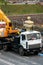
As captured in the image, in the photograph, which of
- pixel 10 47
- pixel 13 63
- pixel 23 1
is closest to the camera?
pixel 13 63

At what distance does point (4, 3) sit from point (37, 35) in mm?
36866

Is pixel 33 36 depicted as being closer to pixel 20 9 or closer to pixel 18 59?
pixel 18 59

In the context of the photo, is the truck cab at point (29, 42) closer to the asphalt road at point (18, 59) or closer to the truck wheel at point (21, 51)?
the truck wheel at point (21, 51)

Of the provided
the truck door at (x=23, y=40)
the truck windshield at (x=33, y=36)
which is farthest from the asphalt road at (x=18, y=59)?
the truck windshield at (x=33, y=36)

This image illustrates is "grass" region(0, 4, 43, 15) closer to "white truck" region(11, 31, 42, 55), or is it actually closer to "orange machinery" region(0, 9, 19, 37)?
"orange machinery" region(0, 9, 19, 37)

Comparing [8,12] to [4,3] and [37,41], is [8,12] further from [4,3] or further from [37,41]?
[37,41]

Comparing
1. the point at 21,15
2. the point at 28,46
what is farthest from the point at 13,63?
the point at 21,15

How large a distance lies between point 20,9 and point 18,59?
35768mm

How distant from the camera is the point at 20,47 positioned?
1240 inches

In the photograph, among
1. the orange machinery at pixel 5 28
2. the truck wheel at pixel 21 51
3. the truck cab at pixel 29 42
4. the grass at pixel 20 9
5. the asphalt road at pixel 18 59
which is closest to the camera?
the asphalt road at pixel 18 59

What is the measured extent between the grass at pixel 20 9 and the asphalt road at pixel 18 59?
30.4m

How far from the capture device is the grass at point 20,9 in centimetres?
6317

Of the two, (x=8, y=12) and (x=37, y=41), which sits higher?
(x=37, y=41)

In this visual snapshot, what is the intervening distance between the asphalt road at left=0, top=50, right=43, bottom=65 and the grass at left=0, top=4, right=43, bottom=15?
30.4 meters
